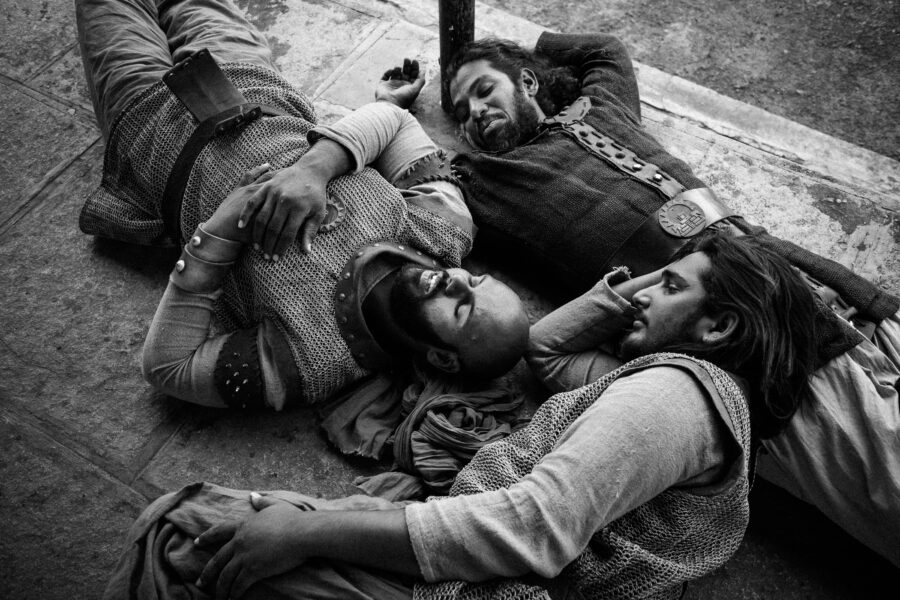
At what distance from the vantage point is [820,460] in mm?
2047

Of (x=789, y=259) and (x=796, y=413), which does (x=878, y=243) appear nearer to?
(x=789, y=259)

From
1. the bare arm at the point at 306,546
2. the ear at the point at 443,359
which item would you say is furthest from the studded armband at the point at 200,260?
the bare arm at the point at 306,546

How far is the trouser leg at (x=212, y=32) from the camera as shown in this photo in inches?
110

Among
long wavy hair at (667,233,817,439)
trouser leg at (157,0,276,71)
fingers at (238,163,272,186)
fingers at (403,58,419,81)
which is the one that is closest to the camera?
long wavy hair at (667,233,817,439)

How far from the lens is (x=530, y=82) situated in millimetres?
3115

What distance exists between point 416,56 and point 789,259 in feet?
6.53

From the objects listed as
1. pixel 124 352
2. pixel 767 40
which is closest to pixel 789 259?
pixel 767 40

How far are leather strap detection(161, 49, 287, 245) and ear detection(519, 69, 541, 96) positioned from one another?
1220 millimetres

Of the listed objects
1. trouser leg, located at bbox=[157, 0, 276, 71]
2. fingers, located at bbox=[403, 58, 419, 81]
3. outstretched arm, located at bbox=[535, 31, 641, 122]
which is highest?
outstretched arm, located at bbox=[535, 31, 641, 122]

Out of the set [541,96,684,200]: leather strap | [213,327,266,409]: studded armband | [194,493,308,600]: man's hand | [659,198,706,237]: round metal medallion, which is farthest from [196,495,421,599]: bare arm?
[541,96,684,200]: leather strap

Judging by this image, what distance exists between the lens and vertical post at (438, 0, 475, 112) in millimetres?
2943

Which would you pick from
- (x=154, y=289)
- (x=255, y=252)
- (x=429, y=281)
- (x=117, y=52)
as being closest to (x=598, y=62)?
(x=429, y=281)

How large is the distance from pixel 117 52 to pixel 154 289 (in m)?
0.91

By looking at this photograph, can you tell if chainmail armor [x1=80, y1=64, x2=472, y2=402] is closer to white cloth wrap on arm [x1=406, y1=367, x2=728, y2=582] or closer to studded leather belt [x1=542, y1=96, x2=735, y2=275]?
studded leather belt [x1=542, y1=96, x2=735, y2=275]
